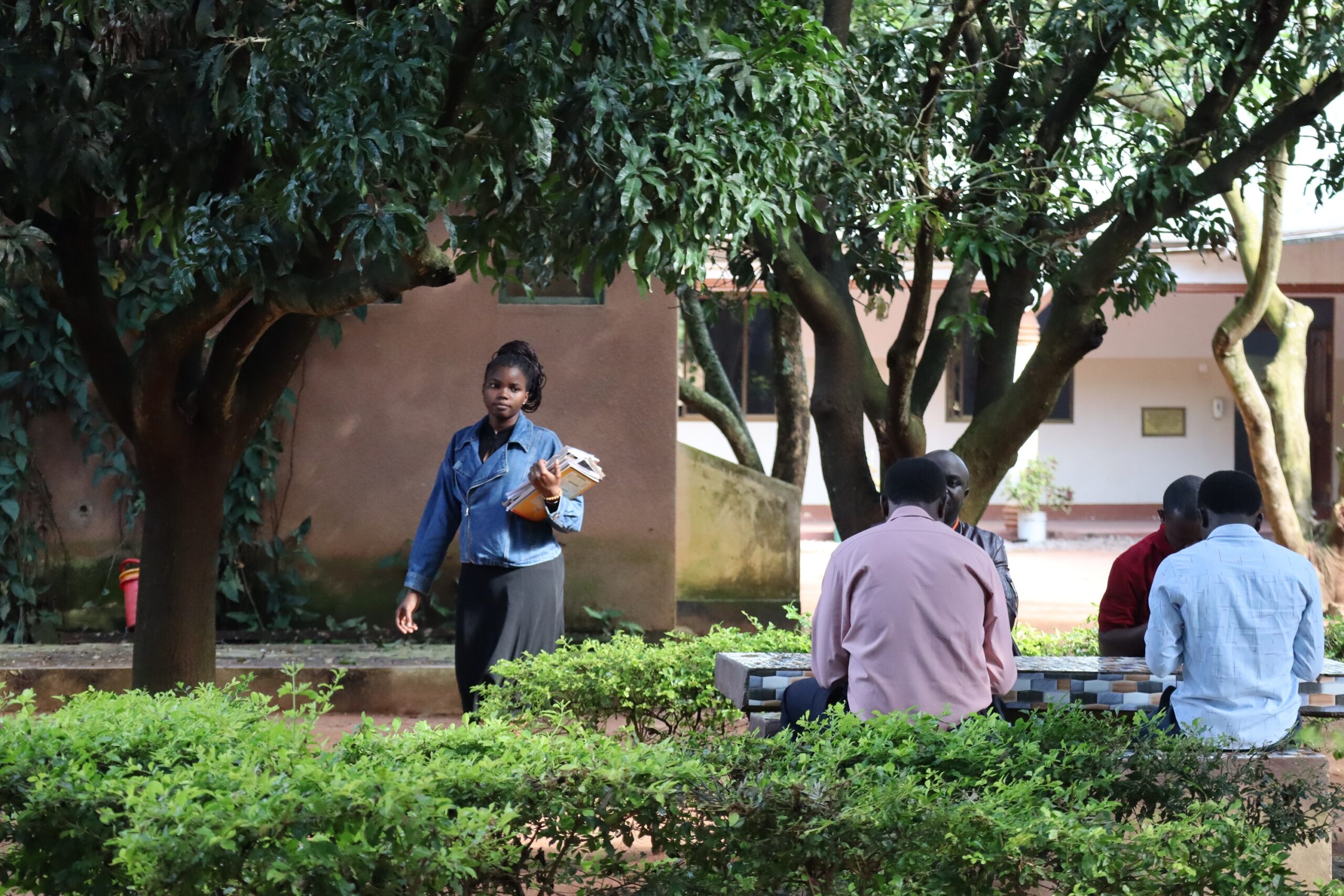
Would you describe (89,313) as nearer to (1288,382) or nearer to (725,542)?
(725,542)

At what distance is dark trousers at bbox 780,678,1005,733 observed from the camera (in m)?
4.07

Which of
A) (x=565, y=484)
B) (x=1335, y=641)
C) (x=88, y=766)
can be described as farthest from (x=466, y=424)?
(x=88, y=766)

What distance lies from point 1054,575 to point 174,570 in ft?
42.6

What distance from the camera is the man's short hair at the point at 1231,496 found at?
425 centimetres

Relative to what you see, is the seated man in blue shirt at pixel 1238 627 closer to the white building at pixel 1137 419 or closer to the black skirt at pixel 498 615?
the black skirt at pixel 498 615

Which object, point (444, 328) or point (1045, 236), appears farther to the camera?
point (444, 328)

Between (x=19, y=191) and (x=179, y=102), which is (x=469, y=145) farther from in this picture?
(x=19, y=191)

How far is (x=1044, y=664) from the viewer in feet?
16.3

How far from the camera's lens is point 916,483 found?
3.92 meters

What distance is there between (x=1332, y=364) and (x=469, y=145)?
18.4 meters

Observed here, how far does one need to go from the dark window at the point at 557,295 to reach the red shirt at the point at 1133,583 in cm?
466

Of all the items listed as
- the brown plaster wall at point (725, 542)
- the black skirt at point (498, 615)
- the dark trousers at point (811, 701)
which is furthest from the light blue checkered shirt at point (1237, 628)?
the brown plaster wall at point (725, 542)

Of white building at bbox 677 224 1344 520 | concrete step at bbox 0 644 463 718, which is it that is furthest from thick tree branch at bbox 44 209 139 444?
white building at bbox 677 224 1344 520

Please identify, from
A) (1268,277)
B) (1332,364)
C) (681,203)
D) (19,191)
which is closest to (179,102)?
(19,191)
